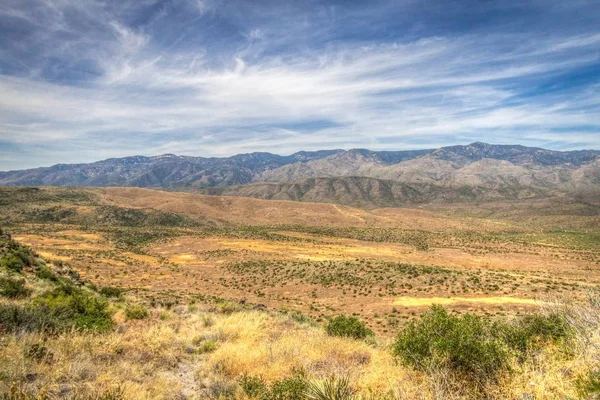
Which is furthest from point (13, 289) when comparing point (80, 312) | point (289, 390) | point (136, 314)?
point (289, 390)

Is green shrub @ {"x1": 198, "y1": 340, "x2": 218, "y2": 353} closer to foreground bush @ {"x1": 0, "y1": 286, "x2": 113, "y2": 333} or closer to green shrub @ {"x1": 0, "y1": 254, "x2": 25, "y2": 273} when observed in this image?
foreground bush @ {"x1": 0, "y1": 286, "x2": 113, "y2": 333}

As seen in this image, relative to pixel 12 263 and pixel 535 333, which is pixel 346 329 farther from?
pixel 12 263

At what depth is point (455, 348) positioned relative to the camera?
663 cm

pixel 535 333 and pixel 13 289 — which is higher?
pixel 13 289

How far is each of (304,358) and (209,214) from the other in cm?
11217

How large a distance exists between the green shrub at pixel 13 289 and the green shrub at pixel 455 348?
1264cm

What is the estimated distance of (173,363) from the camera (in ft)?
24.6

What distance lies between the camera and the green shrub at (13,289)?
1126 centimetres

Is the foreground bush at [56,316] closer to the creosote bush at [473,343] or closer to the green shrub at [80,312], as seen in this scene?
the green shrub at [80,312]

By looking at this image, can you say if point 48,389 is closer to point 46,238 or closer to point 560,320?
point 560,320

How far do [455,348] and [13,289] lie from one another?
46.2 feet

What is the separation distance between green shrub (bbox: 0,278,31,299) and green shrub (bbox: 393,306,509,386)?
41.5 ft

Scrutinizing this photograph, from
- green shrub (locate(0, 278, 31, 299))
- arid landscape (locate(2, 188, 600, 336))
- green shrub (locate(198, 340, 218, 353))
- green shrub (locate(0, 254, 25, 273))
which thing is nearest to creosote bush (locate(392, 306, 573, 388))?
arid landscape (locate(2, 188, 600, 336))

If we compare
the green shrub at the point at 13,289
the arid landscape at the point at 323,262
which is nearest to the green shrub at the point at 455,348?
the arid landscape at the point at 323,262
